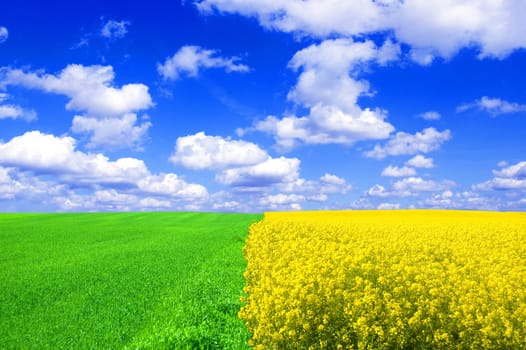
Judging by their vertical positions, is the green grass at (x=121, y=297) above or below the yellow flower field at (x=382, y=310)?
below

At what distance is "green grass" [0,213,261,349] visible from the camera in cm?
1026

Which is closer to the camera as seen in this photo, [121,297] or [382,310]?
[382,310]

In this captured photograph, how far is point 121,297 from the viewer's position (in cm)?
1401

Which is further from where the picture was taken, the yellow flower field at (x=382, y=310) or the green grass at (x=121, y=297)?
the green grass at (x=121, y=297)

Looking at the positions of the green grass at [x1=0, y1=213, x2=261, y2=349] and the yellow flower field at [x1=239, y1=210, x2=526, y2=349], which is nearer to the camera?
the yellow flower field at [x1=239, y1=210, x2=526, y2=349]

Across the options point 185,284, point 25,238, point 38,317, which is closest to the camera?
point 38,317

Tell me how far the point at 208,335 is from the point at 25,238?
990 inches

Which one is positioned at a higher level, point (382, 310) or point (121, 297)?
point (382, 310)

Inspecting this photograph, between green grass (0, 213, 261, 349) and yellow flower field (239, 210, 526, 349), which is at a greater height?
yellow flower field (239, 210, 526, 349)

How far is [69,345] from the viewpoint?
10.2 metres

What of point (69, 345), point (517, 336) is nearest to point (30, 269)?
point (69, 345)

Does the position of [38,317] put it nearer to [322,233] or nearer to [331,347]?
[331,347]

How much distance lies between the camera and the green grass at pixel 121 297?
10.3 m

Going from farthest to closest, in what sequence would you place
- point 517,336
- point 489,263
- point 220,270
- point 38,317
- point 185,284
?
point 220,270 < point 185,284 < point 489,263 < point 38,317 < point 517,336
